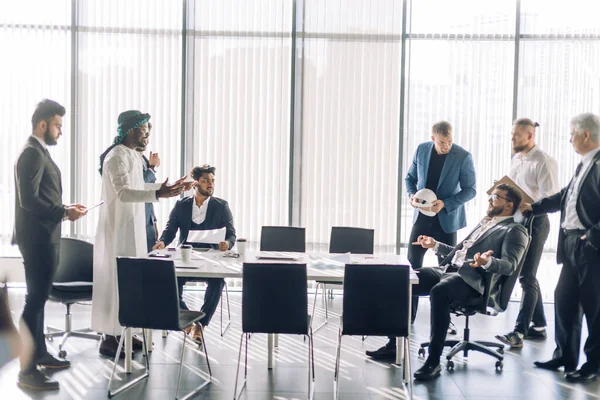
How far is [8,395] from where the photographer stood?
13.8ft

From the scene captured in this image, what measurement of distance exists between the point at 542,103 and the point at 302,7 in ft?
9.26

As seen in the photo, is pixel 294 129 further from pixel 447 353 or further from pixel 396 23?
pixel 447 353

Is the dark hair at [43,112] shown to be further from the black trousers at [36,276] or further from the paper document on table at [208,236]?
the paper document on table at [208,236]

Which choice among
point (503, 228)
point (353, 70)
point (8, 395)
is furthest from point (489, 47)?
point (8, 395)

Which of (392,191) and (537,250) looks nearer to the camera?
(537,250)

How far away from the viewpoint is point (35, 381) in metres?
4.32

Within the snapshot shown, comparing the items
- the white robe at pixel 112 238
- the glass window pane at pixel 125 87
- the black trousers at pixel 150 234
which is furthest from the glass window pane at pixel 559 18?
the white robe at pixel 112 238

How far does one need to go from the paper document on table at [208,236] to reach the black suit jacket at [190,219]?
3.8 inches

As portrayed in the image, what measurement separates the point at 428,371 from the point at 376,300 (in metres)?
0.89

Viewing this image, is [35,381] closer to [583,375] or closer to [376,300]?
[376,300]

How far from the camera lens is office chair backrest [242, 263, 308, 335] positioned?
4.04 meters

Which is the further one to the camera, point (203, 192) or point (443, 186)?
point (443, 186)

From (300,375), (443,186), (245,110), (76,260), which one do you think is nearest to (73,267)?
(76,260)

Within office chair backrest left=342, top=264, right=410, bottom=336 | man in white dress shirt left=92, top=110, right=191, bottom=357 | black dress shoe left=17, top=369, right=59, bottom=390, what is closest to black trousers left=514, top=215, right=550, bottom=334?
office chair backrest left=342, top=264, right=410, bottom=336
